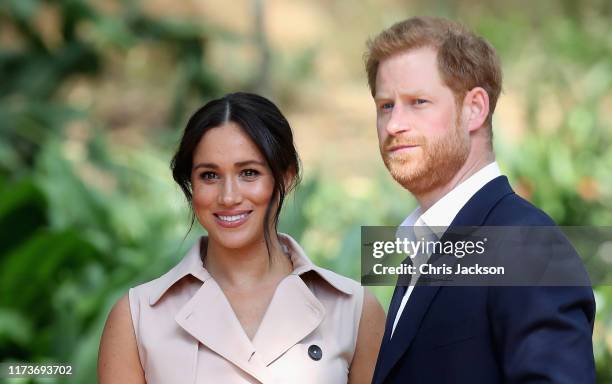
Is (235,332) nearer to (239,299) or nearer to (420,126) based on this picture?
(239,299)

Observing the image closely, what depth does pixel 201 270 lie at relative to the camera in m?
2.08

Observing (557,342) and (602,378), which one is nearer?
(557,342)

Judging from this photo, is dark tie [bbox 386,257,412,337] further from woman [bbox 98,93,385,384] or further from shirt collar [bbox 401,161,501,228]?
woman [bbox 98,93,385,384]

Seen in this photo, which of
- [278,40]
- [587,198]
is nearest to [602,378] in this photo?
[587,198]

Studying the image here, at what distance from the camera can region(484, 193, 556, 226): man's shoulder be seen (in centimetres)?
170

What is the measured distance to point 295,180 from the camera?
2.15 metres

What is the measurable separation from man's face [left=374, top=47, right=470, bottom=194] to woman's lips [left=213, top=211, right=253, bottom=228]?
341 millimetres

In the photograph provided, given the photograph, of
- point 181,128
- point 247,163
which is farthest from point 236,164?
point 181,128

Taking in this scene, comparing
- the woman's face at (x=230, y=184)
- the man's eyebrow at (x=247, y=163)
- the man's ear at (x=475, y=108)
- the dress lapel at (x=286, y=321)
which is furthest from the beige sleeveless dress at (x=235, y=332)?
the man's ear at (x=475, y=108)

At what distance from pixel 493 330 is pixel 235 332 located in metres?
0.59

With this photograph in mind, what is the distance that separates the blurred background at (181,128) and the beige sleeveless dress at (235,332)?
56 cm

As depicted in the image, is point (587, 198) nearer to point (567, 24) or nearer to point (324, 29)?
point (567, 24)

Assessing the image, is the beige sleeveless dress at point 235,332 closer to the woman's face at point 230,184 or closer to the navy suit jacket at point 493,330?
the woman's face at point 230,184

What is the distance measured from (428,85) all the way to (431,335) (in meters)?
0.43
